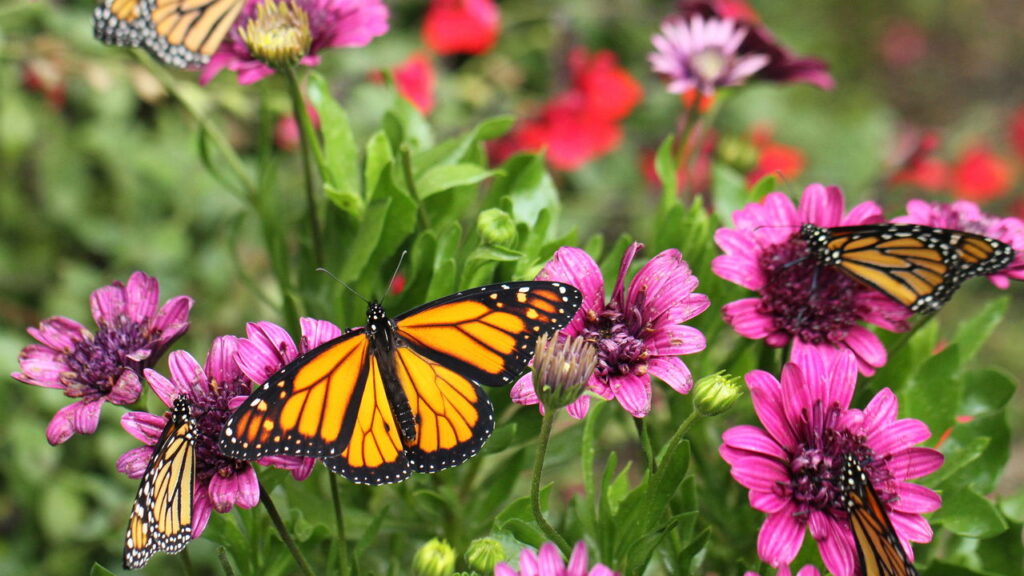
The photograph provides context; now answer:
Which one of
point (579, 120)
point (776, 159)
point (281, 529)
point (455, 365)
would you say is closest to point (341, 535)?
point (281, 529)

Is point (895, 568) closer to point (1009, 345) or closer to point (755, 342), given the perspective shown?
point (755, 342)

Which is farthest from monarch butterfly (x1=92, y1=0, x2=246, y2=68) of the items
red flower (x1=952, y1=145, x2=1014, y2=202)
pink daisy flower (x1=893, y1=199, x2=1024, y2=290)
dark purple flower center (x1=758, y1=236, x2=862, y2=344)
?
red flower (x1=952, y1=145, x2=1014, y2=202)

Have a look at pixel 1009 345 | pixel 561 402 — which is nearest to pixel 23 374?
pixel 561 402

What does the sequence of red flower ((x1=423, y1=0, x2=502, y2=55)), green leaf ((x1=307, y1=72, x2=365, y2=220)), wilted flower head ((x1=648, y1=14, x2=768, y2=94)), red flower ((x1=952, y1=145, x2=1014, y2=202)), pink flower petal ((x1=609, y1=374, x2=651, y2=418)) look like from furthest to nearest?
red flower ((x1=952, y1=145, x2=1014, y2=202)) → red flower ((x1=423, y1=0, x2=502, y2=55)) → wilted flower head ((x1=648, y1=14, x2=768, y2=94)) → green leaf ((x1=307, y1=72, x2=365, y2=220)) → pink flower petal ((x1=609, y1=374, x2=651, y2=418))

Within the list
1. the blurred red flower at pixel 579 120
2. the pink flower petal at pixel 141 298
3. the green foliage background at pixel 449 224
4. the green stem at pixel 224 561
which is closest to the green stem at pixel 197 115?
→ the green foliage background at pixel 449 224

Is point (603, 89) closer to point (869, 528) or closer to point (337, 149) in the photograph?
point (337, 149)

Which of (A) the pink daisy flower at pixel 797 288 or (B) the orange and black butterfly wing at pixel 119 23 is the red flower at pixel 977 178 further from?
(B) the orange and black butterfly wing at pixel 119 23

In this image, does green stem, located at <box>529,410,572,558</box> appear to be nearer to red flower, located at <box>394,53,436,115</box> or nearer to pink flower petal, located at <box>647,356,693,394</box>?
pink flower petal, located at <box>647,356,693,394</box>
